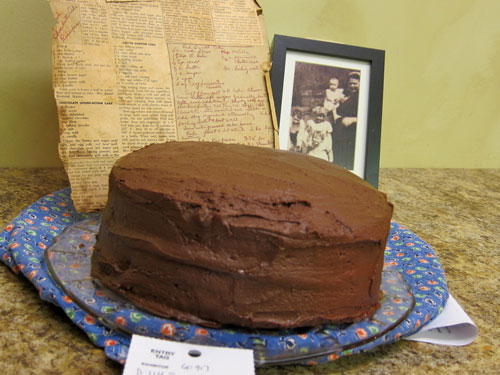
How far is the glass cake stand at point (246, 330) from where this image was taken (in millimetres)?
757

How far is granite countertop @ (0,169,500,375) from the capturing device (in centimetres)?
77

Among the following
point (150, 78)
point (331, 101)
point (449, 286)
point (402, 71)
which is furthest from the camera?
point (402, 71)

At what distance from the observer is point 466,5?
6.31ft

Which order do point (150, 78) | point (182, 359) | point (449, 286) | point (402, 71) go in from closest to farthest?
point (182, 359) < point (449, 286) < point (150, 78) < point (402, 71)

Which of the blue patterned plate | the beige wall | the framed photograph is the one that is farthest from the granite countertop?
the framed photograph

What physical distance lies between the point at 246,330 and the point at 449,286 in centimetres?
58

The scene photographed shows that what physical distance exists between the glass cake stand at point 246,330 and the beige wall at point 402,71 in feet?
2.48

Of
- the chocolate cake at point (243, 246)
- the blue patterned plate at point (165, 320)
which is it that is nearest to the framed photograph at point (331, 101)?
the blue patterned plate at point (165, 320)

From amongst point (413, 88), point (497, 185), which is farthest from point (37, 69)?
point (497, 185)

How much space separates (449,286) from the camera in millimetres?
1154

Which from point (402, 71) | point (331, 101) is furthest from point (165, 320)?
point (402, 71)

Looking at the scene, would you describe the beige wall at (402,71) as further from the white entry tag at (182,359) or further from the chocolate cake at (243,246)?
the white entry tag at (182,359)

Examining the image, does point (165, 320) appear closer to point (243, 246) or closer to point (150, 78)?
point (243, 246)

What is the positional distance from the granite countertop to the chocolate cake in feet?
0.30
